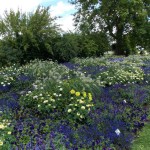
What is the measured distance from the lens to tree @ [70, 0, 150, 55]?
30672 millimetres

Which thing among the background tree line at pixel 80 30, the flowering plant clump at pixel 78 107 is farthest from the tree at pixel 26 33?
the flowering plant clump at pixel 78 107

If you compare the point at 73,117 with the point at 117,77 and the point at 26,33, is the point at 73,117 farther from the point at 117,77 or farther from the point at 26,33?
A: the point at 26,33

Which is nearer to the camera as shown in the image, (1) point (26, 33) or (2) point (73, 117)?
(2) point (73, 117)

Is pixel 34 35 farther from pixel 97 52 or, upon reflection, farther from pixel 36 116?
pixel 36 116

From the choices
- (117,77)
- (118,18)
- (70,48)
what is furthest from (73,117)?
(118,18)

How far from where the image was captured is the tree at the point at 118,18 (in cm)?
3067

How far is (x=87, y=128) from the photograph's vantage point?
585 cm

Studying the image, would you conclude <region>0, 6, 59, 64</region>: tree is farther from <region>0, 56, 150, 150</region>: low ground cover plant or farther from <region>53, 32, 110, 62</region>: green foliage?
<region>0, 56, 150, 150</region>: low ground cover plant

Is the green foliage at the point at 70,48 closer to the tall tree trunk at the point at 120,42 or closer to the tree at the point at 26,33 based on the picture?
the tree at the point at 26,33

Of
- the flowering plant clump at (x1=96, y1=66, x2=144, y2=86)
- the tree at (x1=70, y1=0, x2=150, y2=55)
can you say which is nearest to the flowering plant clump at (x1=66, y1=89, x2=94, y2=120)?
the flowering plant clump at (x1=96, y1=66, x2=144, y2=86)

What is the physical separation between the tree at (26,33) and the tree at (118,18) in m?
11.6

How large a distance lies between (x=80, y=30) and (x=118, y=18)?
4.04 metres

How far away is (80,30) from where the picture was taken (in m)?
32.5

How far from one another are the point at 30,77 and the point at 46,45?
868 cm
